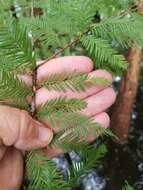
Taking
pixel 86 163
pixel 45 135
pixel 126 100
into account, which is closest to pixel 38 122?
pixel 45 135

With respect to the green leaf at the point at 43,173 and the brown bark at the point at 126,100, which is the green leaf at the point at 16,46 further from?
the brown bark at the point at 126,100

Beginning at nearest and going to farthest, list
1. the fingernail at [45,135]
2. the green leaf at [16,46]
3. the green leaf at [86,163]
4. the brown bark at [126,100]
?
the green leaf at [16,46] < the fingernail at [45,135] < the green leaf at [86,163] < the brown bark at [126,100]

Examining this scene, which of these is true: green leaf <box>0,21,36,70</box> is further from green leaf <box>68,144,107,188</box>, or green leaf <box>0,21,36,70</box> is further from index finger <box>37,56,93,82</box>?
green leaf <box>68,144,107,188</box>

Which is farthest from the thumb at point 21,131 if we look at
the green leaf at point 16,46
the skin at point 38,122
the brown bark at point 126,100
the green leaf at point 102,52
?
the brown bark at point 126,100

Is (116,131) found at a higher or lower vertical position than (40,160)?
lower

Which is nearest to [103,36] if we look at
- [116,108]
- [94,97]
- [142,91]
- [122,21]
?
[122,21]

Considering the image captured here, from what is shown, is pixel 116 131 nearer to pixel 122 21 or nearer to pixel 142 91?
pixel 142 91
